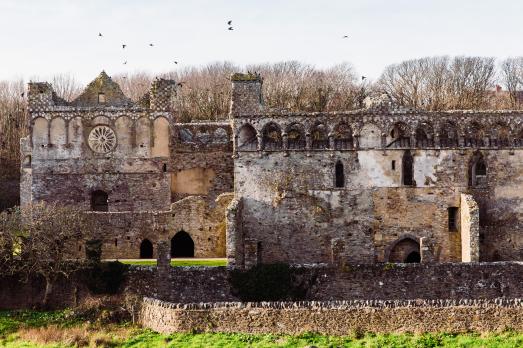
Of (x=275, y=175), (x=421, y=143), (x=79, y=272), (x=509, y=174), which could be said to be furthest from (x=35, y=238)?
(x=509, y=174)

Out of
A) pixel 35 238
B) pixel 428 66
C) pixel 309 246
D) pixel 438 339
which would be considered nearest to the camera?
pixel 438 339

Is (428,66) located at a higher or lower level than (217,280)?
higher

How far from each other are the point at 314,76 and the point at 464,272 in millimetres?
34179

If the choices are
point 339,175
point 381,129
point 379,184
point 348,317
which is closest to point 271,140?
point 339,175

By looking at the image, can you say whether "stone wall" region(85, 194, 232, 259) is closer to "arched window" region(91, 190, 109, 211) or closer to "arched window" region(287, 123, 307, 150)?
"arched window" region(287, 123, 307, 150)

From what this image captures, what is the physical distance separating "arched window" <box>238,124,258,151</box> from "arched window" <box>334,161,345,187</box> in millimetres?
3975

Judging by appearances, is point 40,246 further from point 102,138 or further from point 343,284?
point 102,138

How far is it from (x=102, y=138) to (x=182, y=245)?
25.5ft

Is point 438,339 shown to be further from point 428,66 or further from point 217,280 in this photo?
point 428,66

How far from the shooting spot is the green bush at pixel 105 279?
3362cm

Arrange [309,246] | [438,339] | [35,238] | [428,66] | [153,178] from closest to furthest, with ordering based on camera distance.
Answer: [438,339] → [35,238] → [309,246] → [153,178] → [428,66]

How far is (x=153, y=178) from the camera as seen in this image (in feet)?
148

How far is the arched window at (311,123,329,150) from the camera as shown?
130 feet

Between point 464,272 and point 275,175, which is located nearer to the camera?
point 464,272
